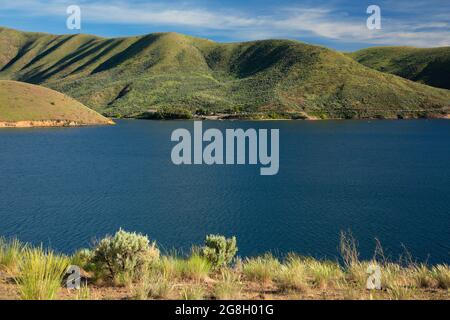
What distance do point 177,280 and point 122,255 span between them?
1.81 metres

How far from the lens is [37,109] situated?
138 m

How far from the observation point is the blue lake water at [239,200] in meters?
30.5

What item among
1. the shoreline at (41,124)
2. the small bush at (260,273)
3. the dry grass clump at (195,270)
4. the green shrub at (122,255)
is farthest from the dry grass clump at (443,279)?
the shoreline at (41,124)

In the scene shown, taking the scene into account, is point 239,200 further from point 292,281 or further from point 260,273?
point 292,281

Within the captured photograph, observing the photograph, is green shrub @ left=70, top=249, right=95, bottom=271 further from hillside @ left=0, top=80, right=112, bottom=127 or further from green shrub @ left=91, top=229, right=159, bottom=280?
hillside @ left=0, top=80, right=112, bottom=127

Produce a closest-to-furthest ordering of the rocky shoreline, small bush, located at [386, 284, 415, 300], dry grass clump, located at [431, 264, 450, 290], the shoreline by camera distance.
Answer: small bush, located at [386, 284, 415, 300], dry grass clump, located at [431, 264, 450, 290], the rocky shoreline, the shoreline

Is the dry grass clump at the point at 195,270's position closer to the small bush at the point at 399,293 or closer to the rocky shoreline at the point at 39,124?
the small bush at the point at 399,293

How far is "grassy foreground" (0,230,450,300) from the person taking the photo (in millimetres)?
11428
